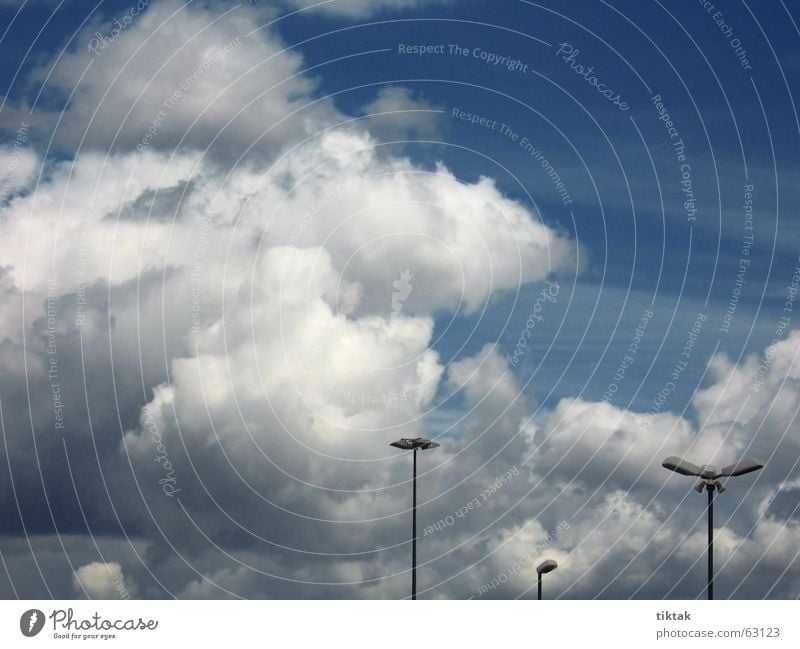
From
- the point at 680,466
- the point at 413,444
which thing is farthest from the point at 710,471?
the point at 413,444

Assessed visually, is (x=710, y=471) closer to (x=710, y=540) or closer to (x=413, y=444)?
(x=710, y=540)

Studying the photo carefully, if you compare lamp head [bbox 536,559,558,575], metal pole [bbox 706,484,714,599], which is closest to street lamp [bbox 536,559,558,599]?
lamp head [bbox 536,559,558,575]

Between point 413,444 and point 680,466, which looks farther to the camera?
point 413,444

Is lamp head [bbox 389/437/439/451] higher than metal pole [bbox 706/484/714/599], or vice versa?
lamp head [bbox 389/437/439/451]

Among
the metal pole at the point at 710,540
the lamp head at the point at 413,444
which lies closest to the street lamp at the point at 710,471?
the metal pole at the point at 710,540

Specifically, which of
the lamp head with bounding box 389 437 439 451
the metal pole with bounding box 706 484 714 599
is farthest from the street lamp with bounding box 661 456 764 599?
the lamp head with bounding box 389 437 439 451

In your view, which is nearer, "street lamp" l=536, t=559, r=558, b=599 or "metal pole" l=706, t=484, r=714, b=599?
"metal pole" l=706, t=484, r=714, b=599

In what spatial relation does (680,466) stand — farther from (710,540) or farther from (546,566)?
(546,566)

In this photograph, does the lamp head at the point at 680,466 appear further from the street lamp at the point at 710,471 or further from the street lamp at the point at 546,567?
the street lamp at the point at 546,567

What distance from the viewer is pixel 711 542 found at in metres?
45.2

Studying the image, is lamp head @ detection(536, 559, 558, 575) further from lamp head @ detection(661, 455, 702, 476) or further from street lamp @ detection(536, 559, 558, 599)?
lamp head @ detection(661, 455, 702, 476)
